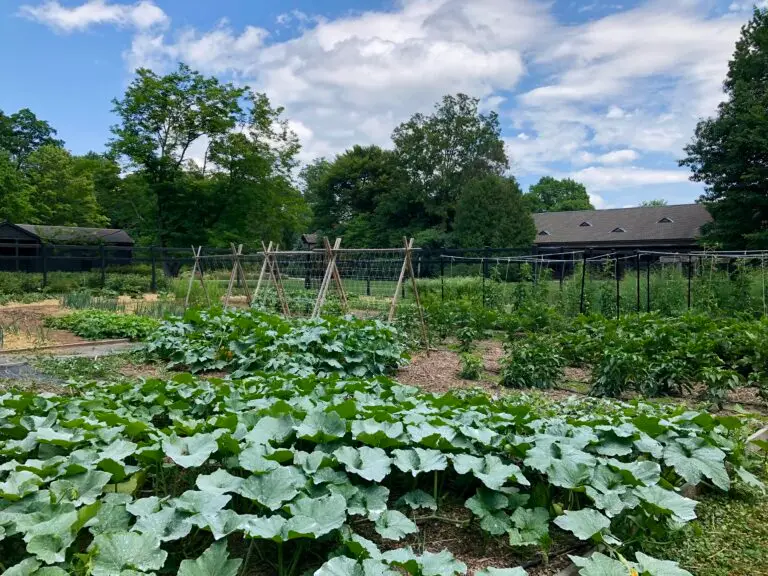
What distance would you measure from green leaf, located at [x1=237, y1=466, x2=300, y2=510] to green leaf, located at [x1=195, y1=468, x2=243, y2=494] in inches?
1.5

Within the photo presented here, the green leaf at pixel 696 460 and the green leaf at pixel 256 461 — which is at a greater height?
the green leaf at pixel 256 461

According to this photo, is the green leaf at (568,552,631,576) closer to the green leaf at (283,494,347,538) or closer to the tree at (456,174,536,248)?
the green leaf at (283,494,347,538)

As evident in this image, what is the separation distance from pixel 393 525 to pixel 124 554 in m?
0.94

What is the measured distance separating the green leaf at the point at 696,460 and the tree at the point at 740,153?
70.3 feet

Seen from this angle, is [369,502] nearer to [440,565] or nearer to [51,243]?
[440,565]

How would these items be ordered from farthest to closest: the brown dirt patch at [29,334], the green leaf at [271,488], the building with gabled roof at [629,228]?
the building with gabled roof at [629,228], the brown dirt patch at [29,334], the green leaf at [271,488]

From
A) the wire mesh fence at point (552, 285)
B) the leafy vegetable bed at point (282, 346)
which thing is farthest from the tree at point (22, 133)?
the leafy vegetable bed at point (282, 346)

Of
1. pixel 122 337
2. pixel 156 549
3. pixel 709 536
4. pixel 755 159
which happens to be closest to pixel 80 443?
pixel 156 549

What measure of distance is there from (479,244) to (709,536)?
27.5 m

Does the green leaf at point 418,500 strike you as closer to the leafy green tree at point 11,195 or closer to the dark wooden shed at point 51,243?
the dark wooden shed at point 51,243

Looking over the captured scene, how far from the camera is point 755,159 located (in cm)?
2272

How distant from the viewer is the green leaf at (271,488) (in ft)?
6.96

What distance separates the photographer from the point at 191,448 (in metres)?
2.48

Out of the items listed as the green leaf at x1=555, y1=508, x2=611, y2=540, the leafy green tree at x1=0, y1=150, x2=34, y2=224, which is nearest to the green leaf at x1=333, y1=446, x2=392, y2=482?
the green leaf at x1=555, y1=508, x2=611, y2=540
